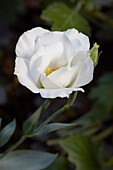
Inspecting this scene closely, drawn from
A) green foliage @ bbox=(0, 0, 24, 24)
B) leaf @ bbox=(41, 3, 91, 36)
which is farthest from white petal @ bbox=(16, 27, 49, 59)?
green foliage @ bbox=(0, 0, 24, 24)

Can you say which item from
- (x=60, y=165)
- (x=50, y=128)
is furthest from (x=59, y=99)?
(x=50, y=128)

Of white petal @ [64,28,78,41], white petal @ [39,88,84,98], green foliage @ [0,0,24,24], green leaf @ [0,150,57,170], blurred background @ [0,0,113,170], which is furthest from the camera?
green foliage @ [0,0,24,24]

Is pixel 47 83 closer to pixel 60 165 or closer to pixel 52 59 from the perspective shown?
pixel 52 59

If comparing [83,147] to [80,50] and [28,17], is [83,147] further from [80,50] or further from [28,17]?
→ [28,17]

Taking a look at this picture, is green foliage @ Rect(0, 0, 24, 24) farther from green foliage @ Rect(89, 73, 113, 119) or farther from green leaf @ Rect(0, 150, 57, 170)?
green leaf @ Rect(0, 150, 57, 170)

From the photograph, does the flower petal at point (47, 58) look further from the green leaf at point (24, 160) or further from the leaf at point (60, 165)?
the leaf at point (60, 165)

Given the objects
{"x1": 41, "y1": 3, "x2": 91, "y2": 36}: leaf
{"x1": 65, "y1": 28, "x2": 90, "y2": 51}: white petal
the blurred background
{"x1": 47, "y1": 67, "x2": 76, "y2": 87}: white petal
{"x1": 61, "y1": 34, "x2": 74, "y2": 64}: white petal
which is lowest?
the blurred background

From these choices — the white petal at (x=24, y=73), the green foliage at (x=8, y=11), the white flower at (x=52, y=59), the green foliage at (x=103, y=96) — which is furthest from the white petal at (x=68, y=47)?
the green foliage at (x=8, y=11)
